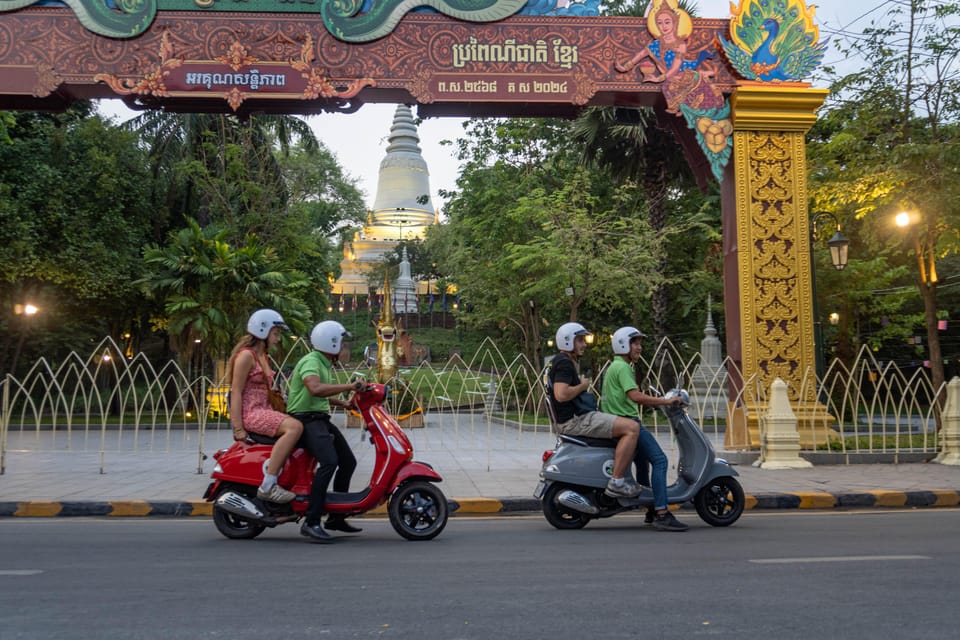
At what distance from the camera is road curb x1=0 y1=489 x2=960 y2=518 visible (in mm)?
8141

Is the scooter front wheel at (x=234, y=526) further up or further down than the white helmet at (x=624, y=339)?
further down

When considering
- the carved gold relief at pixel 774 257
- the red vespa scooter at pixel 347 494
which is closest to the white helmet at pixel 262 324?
the red vespa scooter at pixel 347 494

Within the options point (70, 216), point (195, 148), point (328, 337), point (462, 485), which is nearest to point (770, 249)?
point (462, 485)

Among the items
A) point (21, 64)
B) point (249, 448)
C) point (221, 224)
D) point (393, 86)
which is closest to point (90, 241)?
point (221, 224)

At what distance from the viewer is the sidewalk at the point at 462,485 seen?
825cm

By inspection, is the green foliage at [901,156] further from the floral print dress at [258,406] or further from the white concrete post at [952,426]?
the floral print dress at [258,406]

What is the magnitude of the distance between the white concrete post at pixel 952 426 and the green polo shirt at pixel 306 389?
924 cm

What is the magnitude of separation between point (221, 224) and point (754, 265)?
18.4 m

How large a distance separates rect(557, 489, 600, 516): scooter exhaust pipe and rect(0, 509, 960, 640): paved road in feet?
0.61

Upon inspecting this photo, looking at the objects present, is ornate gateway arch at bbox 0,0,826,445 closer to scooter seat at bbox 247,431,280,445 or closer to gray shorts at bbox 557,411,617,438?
gray shorts at bbox 557,411,617,438

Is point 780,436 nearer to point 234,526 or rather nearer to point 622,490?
point 622,490

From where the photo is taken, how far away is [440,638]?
356cm

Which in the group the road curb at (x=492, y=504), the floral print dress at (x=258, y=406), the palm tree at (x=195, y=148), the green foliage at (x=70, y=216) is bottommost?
the road curb at (x=492, y=504)

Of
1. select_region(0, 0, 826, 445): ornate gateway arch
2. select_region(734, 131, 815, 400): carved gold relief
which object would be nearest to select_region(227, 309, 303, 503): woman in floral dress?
select_region(0, 0, 826, 445): ornate gateway arch
